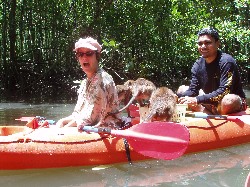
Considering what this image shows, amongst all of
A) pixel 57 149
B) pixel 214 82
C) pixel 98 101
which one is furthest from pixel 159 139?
pixel 214 82

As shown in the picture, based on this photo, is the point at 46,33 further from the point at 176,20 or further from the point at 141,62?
the point at 176,20

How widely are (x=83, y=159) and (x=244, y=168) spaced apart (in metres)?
1.57

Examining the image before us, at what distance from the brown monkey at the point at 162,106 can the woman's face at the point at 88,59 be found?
83cm

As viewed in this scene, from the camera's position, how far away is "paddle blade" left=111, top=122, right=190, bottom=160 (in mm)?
4496

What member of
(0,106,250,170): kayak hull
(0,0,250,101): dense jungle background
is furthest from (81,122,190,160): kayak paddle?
(0,0,250,101): dense jungle background

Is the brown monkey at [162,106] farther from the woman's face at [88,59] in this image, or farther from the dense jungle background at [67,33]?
the dense jungle background at [67,33]

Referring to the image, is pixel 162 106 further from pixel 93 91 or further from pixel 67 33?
pixel 67 33

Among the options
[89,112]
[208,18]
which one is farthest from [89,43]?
[208,18]

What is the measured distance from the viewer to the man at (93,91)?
4570 mm

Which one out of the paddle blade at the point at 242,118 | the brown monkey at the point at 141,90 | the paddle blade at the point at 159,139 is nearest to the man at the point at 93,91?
the paddle blade at the point at 159,139

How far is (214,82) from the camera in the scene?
5988mm

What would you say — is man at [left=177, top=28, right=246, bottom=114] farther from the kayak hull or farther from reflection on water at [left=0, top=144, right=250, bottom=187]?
the kayak hull

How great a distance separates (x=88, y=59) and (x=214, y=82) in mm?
2034

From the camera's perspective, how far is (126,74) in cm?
1219
